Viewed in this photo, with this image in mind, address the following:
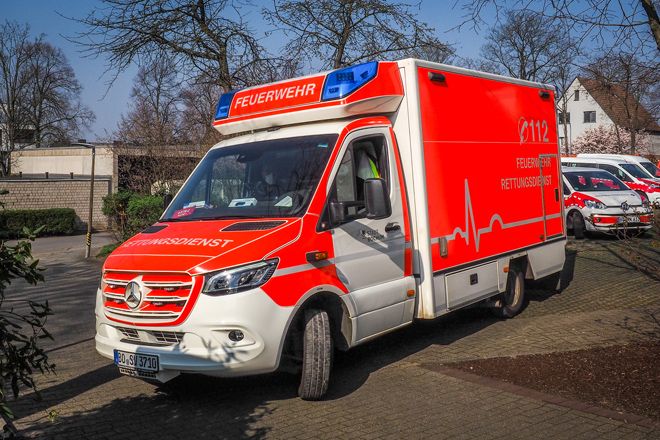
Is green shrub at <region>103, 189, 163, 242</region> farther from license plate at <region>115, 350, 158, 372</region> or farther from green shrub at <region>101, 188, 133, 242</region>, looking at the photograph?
license plate at <region>115, 350, 158, 372</region>

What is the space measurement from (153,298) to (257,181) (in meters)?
1.56

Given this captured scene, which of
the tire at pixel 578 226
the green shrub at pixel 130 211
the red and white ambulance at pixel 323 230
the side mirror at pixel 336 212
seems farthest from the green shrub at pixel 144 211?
the side mirror at pixel 336 212

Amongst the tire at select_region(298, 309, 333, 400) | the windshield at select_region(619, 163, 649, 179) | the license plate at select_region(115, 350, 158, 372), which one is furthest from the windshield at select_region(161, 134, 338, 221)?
the windshield at select_region(619, 163, 649, 179)

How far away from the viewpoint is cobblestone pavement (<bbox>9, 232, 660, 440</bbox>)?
5055 millimetres

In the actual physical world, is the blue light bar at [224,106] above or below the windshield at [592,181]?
below

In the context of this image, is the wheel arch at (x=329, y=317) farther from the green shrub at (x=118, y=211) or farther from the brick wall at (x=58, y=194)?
the brick wall at (x=58, y=194)

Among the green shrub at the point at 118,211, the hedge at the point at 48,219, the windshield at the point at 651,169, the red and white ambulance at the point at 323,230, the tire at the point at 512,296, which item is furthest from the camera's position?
the hedge at the point at 48,219

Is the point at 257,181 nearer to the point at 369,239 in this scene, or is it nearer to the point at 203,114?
the point at 369,239

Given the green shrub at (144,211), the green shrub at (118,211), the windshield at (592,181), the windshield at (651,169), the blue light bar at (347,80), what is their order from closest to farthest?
the blue light bar at (347,80)
the green shrub at (144,211)
the windshield at (592,181)
the green shrub at (118,211)
the windshield at (651,169)

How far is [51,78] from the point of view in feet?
189

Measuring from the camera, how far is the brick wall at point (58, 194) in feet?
105

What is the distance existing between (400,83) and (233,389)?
3456 millimetres

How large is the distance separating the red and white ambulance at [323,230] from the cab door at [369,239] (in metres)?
0.02

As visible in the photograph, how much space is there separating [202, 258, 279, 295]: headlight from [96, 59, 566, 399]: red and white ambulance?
0.04 ft
